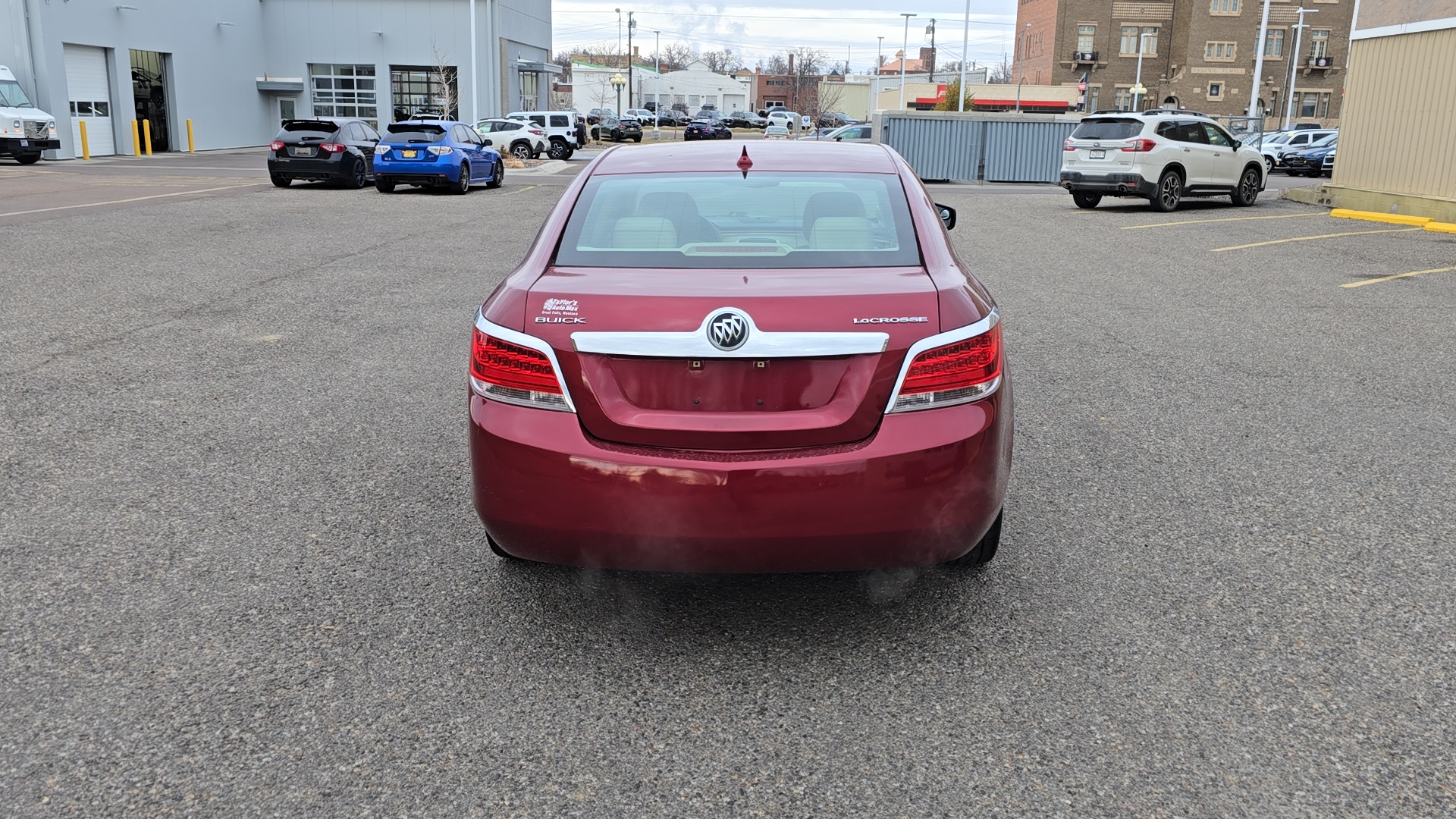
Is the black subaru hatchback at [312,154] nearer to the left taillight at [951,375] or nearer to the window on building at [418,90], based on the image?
the left taillight at [951,375]

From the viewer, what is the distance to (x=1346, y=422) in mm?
6645

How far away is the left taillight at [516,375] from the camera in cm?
352

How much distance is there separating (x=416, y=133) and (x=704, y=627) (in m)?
22.2

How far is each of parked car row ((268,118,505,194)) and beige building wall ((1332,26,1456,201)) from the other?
16667 millimetres

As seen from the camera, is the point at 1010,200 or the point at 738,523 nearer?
the point at 738,523

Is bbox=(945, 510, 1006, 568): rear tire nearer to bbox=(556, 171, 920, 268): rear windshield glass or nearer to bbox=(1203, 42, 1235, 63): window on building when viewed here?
bbox=(556, 171, 920, 268): rear windshield glass

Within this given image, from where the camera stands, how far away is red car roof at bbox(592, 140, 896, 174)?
14.9ft

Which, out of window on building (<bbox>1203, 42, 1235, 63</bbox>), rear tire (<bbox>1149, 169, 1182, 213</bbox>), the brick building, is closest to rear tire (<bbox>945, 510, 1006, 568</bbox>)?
rear tire (<bbox>1149, 169, 1182, 213</bbox>)

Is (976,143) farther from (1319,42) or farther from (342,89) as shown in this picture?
(1319,42)

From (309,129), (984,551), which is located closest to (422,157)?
(309,129)

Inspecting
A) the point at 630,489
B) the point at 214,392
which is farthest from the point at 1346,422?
the point at 214,392

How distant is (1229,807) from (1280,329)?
7.53 metres

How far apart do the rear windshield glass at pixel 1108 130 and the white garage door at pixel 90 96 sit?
31.4 metres

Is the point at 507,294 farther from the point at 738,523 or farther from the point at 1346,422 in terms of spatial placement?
the point at 1346,422
